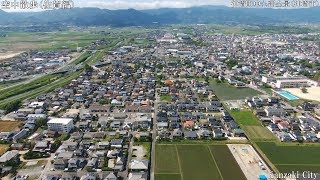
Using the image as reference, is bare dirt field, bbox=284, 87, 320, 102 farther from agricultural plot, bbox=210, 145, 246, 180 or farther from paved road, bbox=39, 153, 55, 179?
paved road, bbox=39, 153, 55, 179

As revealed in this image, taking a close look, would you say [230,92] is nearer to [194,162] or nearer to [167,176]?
[194,162]

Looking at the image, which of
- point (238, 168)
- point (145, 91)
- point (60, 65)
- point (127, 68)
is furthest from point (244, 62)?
point (238, 168)

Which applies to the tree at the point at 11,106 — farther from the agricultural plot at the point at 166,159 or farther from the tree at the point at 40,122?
the agricultural plot at the point at 166,159

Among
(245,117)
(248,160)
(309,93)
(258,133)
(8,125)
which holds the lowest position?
(248,160)

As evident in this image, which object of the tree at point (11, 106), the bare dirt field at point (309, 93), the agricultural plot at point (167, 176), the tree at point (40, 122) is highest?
the bare dirt field at point (309, 93)

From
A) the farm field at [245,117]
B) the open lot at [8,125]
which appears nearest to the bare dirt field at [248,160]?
the farm field at [245,117]

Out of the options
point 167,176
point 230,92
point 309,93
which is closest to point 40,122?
point 167,176
